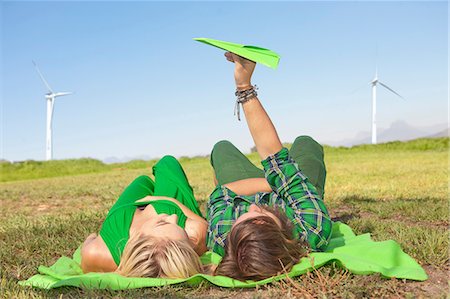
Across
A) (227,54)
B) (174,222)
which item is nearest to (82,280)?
(174,222)

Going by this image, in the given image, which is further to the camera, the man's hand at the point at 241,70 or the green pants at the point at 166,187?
the green pants at the point at 166,187

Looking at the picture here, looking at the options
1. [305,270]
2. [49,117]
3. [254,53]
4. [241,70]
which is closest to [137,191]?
[241,70]

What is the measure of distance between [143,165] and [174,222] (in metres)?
25.4

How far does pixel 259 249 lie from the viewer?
329cm

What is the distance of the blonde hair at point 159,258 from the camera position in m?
3.43

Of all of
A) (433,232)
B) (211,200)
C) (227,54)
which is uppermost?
(227,54)

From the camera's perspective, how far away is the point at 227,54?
12.9 ft

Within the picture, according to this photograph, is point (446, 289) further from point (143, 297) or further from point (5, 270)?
point (5, 270)

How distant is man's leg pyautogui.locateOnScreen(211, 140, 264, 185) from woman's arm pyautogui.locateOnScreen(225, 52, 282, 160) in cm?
113

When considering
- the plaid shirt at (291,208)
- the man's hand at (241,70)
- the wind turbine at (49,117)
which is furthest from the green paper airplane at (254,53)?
the wind turbine at (49,117)

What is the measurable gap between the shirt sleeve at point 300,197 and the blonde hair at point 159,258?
865mm

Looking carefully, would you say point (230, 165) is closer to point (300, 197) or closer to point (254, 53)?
point (300, 197)

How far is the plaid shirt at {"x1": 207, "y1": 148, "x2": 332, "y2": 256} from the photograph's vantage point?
3.76m

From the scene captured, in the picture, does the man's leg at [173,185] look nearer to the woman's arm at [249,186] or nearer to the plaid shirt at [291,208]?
the woman's arm at [249,186]
